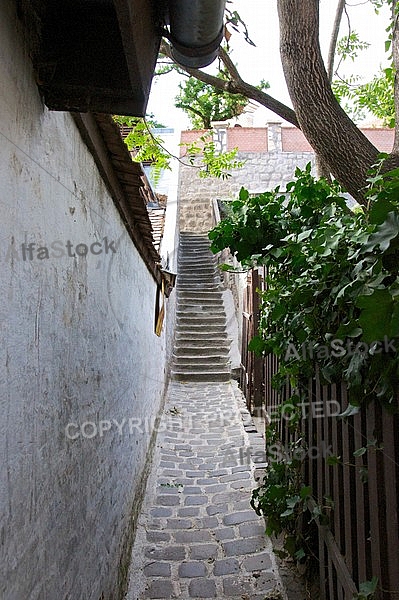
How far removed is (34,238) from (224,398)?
18.8ft

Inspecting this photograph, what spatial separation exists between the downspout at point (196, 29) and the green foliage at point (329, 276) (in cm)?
70

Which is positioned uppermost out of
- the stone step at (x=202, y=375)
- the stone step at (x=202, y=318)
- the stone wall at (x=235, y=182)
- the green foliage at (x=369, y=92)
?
the stone wall at (x=235, y=182)

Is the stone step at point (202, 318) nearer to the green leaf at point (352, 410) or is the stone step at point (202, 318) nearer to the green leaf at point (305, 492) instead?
the green leaf at point (305, 492)

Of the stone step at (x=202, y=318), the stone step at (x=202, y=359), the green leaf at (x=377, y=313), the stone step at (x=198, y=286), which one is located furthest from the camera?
the stone step at (x=198, y=286)

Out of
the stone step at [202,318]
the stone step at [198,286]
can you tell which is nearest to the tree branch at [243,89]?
the stone step at [202,318]

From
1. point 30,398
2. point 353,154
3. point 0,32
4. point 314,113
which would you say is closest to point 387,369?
point 30,398

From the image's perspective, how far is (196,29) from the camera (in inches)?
56.0

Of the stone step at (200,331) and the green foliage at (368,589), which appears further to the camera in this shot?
the stone step at (200,331)

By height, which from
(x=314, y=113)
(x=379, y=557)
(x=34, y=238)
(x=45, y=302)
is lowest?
(x=379, y=557)

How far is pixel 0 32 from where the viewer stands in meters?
1.06

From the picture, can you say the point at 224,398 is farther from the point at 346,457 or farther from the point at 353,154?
the point at 346,457

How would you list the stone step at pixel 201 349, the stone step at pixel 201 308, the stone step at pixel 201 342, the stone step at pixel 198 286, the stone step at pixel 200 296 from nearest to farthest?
the stone step at pixel 201 349, the stone step at pixel 201 342, the stone step at pixel 201 308, the stone step at pixel 200 296, the stone step at pixel 198 286

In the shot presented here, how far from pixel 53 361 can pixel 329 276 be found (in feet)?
3.51

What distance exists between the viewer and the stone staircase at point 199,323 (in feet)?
26.5
